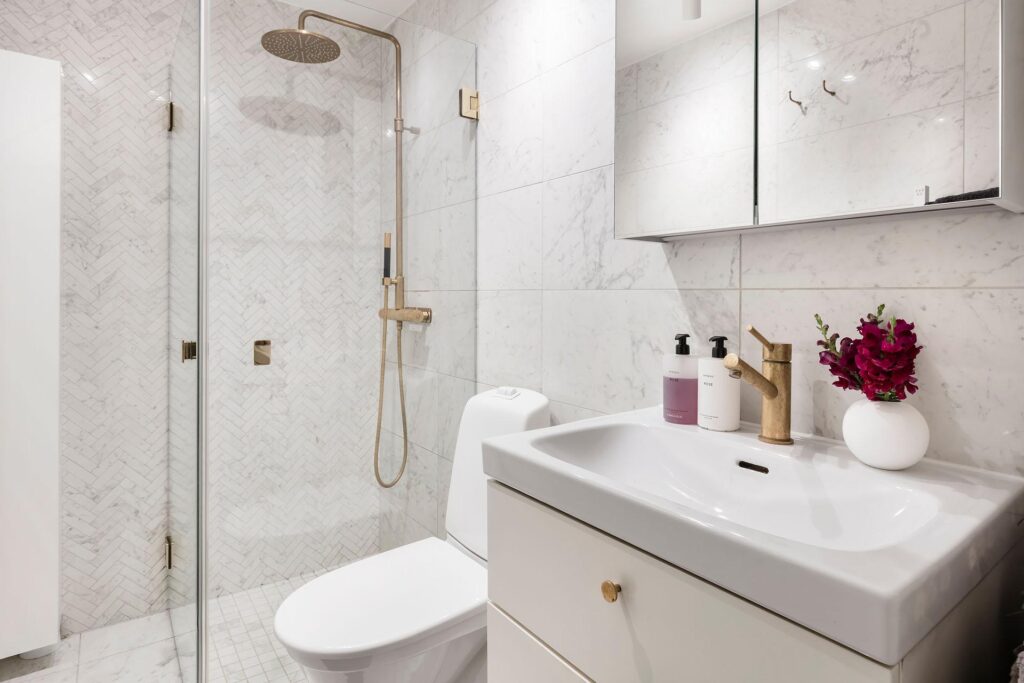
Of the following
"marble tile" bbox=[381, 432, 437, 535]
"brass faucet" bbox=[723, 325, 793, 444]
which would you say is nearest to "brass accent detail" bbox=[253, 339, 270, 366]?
"marble tile" bbox=[381, 432, 437, 535]

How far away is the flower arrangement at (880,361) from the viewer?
75cm

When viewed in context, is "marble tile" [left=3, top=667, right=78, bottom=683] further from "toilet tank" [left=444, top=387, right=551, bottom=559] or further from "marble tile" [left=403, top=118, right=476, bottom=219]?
"marble tile" [left=403, top=118, right=476, bottom=219]

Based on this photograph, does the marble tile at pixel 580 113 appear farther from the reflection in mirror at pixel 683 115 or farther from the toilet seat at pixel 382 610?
the toilet seat at pixel 382 610

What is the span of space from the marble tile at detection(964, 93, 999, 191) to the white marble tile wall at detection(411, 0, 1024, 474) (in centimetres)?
8

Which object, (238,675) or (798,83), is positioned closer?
(798,83)

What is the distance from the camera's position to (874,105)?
31.5 inches

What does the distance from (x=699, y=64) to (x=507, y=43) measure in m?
0.81

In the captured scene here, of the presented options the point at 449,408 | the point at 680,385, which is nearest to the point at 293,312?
the point at 449,408

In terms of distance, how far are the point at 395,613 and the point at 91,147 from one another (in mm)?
1923

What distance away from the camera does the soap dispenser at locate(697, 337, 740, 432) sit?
976mm

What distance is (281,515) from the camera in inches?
64.5

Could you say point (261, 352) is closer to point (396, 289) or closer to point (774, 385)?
point (396, 289)

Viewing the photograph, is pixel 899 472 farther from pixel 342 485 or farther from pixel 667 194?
pixel 342 485

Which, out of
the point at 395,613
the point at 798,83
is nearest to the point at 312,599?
the point at 395,613
